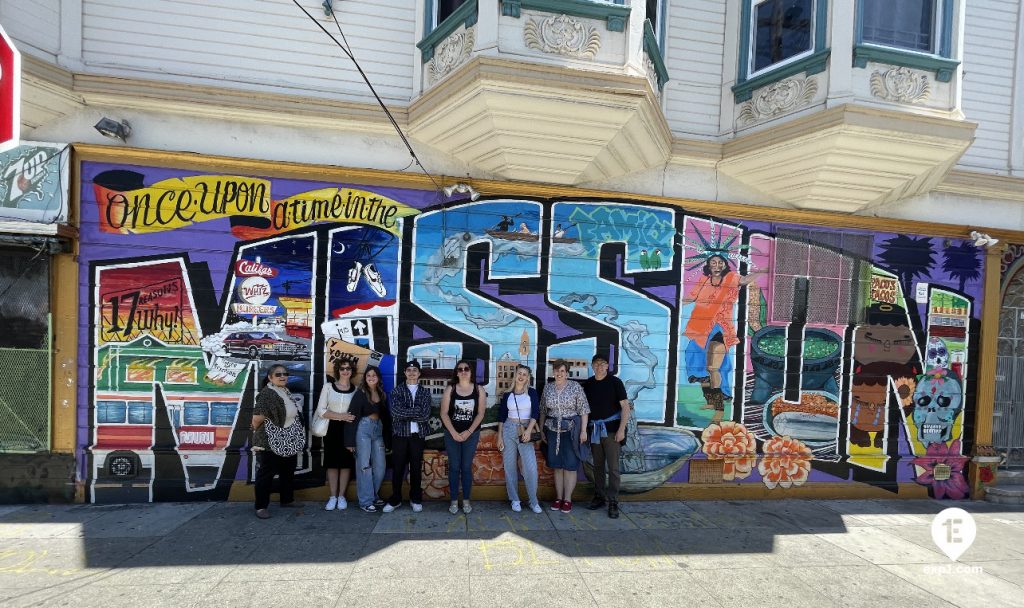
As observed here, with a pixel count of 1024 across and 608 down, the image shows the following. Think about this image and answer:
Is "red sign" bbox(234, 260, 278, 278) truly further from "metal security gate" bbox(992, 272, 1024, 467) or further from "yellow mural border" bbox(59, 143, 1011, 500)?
"metal security gate" bbox(992, 272, 1024, 467)

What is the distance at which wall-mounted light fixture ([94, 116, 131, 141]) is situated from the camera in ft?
17.1

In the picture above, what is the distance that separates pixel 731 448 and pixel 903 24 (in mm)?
5814

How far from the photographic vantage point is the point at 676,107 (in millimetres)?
6352

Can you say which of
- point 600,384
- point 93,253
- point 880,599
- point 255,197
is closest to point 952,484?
point 880,599

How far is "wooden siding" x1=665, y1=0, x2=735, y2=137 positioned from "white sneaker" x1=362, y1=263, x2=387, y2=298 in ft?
14.3

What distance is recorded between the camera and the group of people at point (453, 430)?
17.5 ft

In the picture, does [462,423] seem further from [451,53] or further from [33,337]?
[33,337]

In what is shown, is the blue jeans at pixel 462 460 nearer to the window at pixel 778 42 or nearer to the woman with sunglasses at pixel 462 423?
the woman with sunglasses at pixel 462 423

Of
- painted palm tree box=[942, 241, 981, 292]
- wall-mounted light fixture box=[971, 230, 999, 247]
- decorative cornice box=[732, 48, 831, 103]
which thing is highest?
decorative cornice box=[732, 48, 831, 103]

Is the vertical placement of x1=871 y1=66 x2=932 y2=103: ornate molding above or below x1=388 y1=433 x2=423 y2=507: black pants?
above

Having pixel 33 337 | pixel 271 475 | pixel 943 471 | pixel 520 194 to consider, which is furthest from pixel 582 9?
pixel 943 471

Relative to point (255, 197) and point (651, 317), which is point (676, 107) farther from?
point (255, 197)

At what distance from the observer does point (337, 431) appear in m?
5.44

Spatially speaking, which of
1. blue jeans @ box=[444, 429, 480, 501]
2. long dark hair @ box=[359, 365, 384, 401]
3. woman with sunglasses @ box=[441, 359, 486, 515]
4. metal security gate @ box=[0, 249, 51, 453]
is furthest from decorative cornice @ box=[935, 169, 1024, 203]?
metal security gate @ box=[0, 249, 51, 453]
